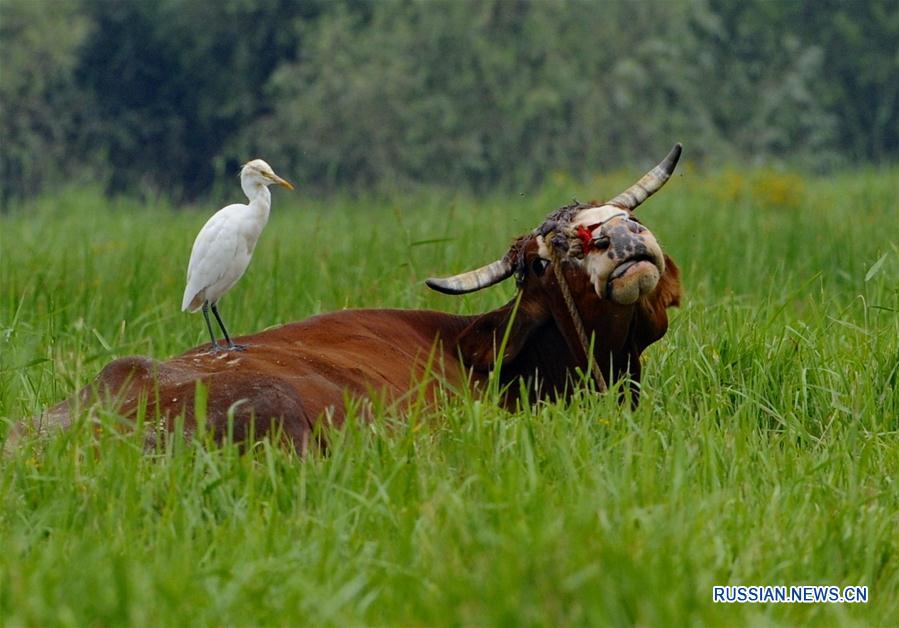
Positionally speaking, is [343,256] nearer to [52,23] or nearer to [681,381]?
[681,381]

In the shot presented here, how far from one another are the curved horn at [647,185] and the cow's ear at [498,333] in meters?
0.52

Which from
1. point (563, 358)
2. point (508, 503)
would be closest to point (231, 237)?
point (563, 358)

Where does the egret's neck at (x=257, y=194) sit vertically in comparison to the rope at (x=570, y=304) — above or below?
above

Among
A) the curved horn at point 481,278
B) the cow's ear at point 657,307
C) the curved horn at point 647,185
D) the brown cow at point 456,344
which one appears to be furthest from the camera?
the curved horn at point 647,185

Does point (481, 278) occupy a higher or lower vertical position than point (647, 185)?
lower

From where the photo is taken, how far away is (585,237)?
5656 millimetres

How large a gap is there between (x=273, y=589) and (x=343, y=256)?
18.2 ft

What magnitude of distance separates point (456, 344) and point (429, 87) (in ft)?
85.7

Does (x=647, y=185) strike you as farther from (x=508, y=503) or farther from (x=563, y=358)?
(x=508, y=503)

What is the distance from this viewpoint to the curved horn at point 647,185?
6.18 m

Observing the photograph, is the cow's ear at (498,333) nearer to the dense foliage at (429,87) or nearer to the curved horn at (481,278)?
the curved horn at (481,278)

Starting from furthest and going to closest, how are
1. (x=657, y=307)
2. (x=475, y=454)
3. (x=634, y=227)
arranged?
1. (x=657, y=307)
2. (x=634, y=227)
3. (x=475, y=454)

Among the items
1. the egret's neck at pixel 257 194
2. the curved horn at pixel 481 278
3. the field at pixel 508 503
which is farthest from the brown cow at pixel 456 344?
the egret's neck at pixel 257 194

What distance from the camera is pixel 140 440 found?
4328 mm
